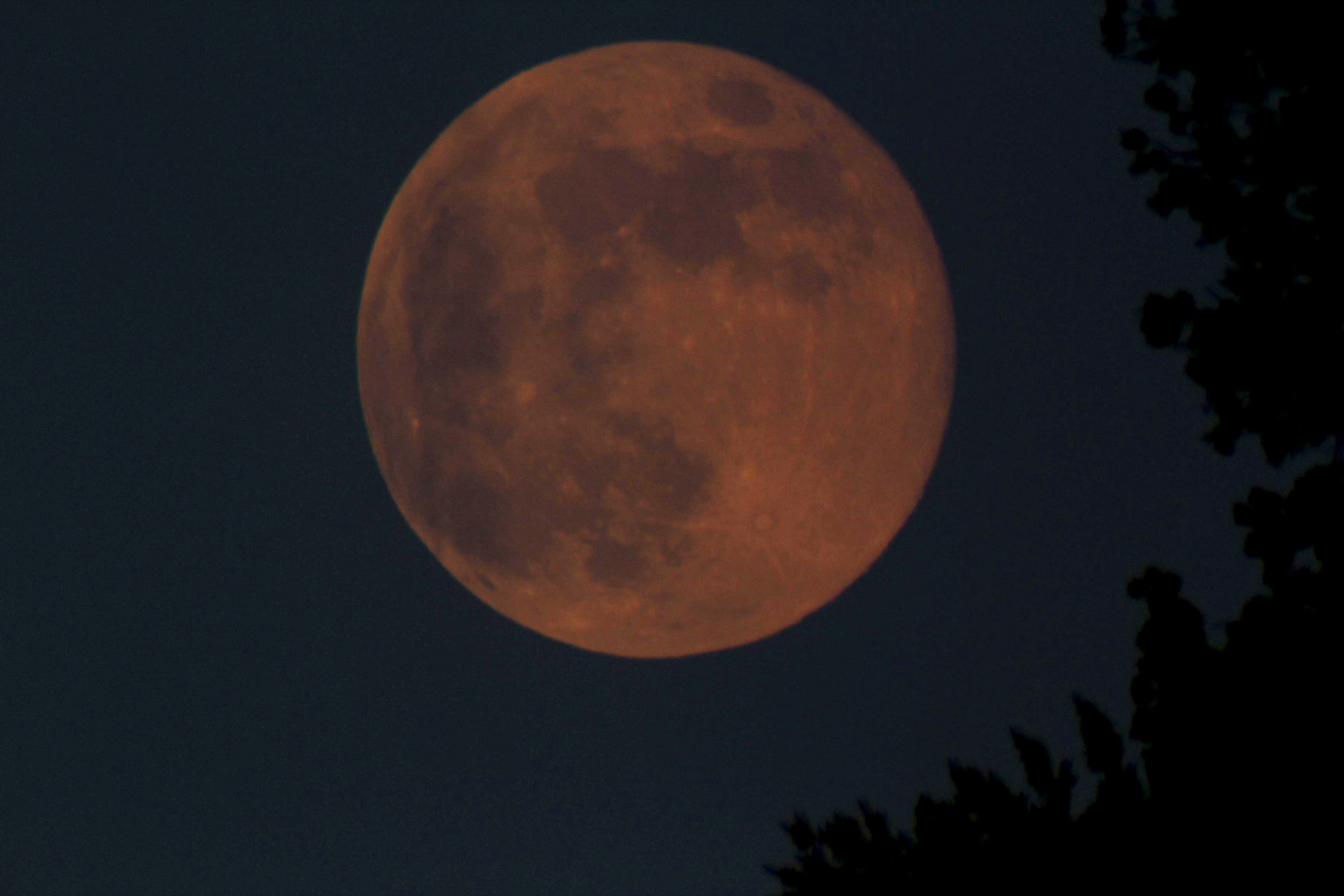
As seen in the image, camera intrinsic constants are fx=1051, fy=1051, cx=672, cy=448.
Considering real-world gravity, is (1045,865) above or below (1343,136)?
below

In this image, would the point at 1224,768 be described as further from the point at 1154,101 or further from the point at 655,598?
the point at 655,598

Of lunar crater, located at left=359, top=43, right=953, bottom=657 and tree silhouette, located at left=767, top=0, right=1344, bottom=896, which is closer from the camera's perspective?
tree silhouette, located at left=767, top=0, right=1344, bottom=896

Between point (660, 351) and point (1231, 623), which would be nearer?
point (1231, 623)

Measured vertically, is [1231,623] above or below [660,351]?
below

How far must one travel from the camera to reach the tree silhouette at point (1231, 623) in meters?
6.00

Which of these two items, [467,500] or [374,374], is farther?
[374,374]

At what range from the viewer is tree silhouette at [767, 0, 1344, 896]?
6000 millimetres

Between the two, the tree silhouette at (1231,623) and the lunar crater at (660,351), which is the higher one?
the lunar crater at (660,351)

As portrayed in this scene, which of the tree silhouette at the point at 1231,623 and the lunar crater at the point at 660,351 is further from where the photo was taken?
the lunar crater at the point at 660,351

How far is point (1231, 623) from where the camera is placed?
6508 millimetres

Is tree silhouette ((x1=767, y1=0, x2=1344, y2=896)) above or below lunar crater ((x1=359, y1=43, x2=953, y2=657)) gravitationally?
below

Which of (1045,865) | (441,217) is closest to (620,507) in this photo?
(441,217)

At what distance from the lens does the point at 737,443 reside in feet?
40.2

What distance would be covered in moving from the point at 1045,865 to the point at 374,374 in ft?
37.9
